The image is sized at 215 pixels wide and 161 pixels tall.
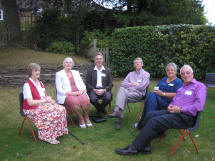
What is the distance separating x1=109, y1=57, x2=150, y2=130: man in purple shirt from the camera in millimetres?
4512

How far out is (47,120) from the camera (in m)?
3.72

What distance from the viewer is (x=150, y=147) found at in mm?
3488

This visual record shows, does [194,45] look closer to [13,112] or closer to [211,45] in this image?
[211,45]

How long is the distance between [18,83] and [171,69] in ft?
20.4

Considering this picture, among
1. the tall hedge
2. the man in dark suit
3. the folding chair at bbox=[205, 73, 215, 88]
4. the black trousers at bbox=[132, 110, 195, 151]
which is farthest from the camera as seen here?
the tall hedge

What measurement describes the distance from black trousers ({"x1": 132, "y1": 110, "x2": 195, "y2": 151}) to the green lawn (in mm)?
254

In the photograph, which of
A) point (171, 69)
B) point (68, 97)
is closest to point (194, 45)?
point (171, 69)

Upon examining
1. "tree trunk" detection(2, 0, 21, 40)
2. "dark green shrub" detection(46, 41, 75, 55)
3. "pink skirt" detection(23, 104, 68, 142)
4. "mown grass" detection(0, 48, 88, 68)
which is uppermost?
"tree trunk" detection(2, 0, 21, 40)

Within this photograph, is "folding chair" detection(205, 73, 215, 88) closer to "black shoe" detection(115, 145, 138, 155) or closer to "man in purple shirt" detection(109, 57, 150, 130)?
"man in purple shirt" detection(109, 57, 150, 130)

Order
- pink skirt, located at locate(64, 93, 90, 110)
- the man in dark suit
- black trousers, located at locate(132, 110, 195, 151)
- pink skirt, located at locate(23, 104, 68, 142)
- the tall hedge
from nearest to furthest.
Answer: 1. black trousers, located at locate(132, 110, 195, 151)
2. pink skirt, located at locate(23, 104, 68, 142)
3. pink skirt, located at locate(64, 93, 90, 110)
4. the man in dark suit
5. the tall hedge

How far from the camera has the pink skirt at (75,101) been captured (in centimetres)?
442

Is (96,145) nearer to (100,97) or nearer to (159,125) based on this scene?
(159,125)

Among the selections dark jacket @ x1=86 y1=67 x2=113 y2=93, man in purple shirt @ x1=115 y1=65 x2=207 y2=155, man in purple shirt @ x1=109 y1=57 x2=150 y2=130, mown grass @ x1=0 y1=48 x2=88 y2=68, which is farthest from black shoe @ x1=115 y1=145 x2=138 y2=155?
mown grass @ x1=0 y1=48 x2=88 y2=68

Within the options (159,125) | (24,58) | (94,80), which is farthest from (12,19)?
(159,125)
